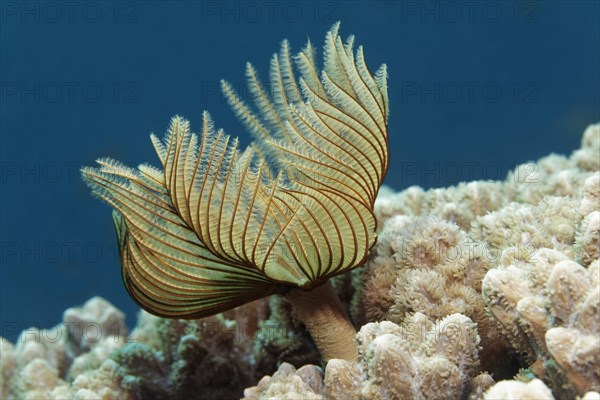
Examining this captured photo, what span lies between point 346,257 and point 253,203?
42 cm

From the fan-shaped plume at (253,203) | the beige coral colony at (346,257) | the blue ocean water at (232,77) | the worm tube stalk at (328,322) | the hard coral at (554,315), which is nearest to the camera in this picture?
the hard coral at (554,315)

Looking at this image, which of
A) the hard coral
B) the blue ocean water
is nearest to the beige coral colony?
the hard coral

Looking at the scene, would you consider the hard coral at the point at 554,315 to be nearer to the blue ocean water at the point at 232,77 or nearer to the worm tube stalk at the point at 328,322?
the worm tube stalk at the point at 328,322

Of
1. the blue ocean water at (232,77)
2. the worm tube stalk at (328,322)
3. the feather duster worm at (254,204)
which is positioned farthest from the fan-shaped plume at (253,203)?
the blue ocean water at (232,77)

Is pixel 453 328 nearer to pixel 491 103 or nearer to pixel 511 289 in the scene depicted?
pixel 511 289

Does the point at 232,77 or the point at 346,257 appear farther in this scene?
the point at 232,77

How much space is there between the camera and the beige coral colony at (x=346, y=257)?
1.67 metres

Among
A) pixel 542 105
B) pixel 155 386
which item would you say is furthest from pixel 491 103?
pixel 155 386

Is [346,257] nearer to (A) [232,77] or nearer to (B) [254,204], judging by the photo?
(B) [254,204]

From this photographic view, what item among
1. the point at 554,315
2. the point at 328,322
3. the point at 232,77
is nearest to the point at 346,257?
the point at 328,322

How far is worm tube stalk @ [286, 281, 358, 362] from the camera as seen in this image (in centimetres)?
234

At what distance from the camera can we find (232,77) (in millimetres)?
12820

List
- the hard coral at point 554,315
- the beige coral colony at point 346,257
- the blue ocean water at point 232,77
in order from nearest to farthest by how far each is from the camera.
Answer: the hard coral at point 554,315 < the beige coral colony at point 346,257 < the blue ocean water at point 232,77

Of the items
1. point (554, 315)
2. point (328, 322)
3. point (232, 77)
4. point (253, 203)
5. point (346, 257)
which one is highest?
point (232, 77)
